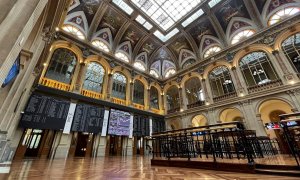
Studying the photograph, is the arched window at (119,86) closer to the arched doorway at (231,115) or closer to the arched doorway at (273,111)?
the arched doorway at (231,115)

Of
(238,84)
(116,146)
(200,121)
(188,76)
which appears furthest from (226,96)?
(116,146)

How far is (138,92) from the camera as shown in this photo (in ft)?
50.5

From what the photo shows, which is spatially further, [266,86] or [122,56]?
[122,56]

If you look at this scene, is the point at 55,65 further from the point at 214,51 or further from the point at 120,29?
the point at 214,51

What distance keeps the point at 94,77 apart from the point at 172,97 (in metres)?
9.63

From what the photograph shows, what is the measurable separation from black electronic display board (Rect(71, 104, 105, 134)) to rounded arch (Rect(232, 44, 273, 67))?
1257 cm

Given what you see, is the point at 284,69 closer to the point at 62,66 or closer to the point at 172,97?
the point at 172,97

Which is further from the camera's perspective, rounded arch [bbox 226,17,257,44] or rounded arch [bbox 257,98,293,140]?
rounded arch [bbox 226,17,257,44]

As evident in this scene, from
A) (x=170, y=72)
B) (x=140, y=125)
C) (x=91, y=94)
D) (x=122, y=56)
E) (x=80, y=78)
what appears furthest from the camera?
(x=170, y=72)

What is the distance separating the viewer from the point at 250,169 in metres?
2.92

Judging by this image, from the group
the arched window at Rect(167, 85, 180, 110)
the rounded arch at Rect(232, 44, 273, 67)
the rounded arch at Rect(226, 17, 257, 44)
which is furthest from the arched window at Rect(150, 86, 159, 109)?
the rounded arch at Rect(226, 17, 257, 44)

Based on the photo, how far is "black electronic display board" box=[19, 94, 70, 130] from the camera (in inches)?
300

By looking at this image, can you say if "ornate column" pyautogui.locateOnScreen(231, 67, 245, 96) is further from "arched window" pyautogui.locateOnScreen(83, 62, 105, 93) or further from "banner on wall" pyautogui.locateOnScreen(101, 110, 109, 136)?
"arched window" pyautogui.locateOnScreen(83, 62, 105, 93)

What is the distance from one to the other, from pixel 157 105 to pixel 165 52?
23.0ft
